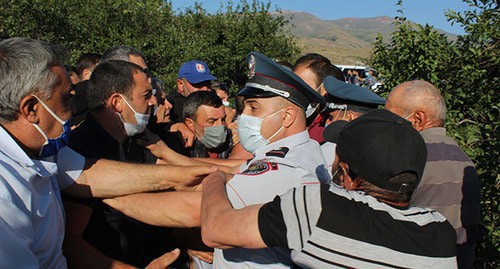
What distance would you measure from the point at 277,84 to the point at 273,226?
1.04 m

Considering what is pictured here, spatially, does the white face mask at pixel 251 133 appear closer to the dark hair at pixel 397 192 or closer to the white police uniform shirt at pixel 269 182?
the white police uniform shirt at pixel 269 182

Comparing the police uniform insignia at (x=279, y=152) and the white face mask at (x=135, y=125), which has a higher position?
the police uniform insignia at (x=279, y=152)

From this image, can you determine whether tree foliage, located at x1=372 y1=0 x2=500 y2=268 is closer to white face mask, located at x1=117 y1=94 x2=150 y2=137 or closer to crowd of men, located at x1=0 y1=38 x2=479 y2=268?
crowd of men, located at x1=0 y1=38 x2=479 y2=268

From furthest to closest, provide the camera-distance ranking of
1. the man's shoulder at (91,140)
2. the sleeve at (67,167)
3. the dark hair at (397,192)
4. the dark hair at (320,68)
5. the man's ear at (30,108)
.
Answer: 1. the dark hair at (320,68)
2. the man's shoulder at (91,140)
3. the sleeve at (67,167)
4. the man's ear at (30,108)
5. the dark hair at (397,192)

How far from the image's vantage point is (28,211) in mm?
1902

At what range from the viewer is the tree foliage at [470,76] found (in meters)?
4.22

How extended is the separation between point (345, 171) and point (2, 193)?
4.57 feet

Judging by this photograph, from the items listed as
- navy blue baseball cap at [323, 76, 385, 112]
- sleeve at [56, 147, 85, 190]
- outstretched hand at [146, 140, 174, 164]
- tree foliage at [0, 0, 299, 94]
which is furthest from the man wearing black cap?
tree foliage at [0, 0, 299, 94]

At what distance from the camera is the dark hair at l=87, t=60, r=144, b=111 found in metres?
3.20

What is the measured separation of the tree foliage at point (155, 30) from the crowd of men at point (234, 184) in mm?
9498

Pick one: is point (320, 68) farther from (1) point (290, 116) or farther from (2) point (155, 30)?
(2) point (155, 30)

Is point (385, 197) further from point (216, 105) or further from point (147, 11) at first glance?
point (147, 11)

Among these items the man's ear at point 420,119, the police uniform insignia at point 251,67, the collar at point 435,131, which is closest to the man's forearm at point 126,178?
the police uniform insignia at point 251,67

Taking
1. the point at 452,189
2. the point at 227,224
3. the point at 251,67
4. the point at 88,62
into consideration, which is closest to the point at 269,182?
the point at 227,224
